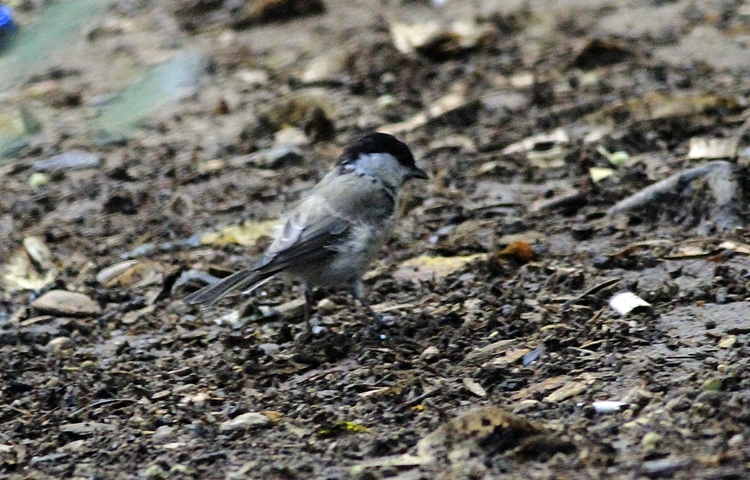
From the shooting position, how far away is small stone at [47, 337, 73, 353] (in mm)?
5723

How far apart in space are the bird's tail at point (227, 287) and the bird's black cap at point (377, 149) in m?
1.03

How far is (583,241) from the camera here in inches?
248

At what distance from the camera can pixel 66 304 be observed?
245 inches

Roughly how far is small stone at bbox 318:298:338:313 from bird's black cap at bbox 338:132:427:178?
2.55 ft

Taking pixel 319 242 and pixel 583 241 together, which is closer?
pixel 319 242

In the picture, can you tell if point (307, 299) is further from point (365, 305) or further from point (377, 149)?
point (377, 149)

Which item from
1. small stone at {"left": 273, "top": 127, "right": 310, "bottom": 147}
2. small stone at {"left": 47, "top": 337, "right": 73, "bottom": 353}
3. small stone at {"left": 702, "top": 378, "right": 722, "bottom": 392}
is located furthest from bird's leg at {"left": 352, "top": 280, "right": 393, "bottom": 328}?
small stone at {"left": 273, "top": 127, "right": 310, "bottom": 147}

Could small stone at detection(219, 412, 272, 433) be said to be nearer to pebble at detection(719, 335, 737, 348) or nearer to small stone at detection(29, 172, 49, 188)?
pebble at detection(719, 335, 737, 348)

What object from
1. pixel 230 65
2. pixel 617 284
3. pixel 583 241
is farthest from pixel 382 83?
pixel 617 284

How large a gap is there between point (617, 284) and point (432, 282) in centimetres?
104

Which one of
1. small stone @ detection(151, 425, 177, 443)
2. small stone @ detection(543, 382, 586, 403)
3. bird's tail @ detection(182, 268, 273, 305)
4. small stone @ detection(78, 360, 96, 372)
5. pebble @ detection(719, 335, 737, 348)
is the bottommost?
pebble @ detection(719, 335, 737, 348)

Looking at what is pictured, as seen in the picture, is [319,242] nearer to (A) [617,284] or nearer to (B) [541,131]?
(A) [617,284]

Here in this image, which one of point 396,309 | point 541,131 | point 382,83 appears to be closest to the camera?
point 396,309

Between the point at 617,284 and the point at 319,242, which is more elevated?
the point at 319,242
